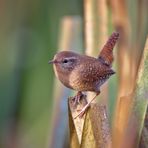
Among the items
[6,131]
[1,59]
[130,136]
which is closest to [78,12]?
[1,59]

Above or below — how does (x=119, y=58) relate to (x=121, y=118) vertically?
above

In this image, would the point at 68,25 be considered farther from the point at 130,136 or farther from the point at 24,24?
the point at 130,136

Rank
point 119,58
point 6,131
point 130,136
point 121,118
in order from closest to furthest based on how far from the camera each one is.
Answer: point 130,136, point 121,118, point 119,58, point 6,131

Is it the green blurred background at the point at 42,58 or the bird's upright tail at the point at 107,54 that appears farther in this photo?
the bird's upright tail at the point at 107,54

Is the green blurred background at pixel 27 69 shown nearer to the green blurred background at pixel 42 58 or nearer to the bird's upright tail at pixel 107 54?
the green blurred background at pixel 42 58

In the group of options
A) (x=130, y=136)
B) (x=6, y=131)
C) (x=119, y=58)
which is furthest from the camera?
(x=6, y=131)

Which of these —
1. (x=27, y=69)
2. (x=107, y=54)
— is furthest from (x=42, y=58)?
(x=107, y=54)

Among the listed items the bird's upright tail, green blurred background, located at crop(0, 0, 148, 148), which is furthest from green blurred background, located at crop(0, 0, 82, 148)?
the bird's upright tail

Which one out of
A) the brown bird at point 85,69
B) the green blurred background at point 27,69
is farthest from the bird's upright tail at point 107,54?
the green blurred background at point 27,69
